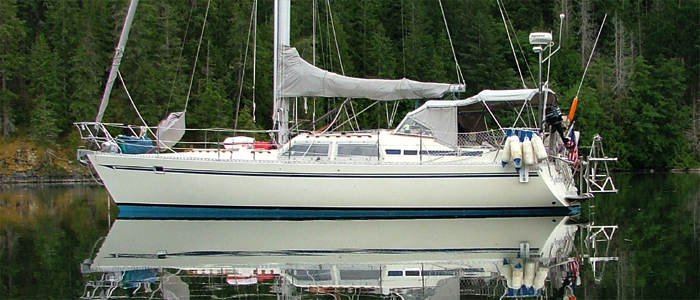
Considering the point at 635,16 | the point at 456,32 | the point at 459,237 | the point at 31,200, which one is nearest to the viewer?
the point at 459,237

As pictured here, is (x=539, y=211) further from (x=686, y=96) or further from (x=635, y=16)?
(x=635, y=16)

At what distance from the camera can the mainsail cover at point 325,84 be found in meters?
23.4

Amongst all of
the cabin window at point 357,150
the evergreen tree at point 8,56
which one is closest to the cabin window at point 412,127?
the cabin window at point 357,150

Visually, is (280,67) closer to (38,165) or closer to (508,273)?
(508,273)

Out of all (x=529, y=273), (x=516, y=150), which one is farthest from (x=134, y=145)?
(x=529, y=273)

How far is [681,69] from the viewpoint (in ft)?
188

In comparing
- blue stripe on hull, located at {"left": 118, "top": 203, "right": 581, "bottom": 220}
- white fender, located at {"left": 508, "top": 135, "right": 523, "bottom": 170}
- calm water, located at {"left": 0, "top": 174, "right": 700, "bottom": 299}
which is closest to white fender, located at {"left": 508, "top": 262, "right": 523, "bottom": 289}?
calm water, located at {"left": 0, "top": 174, "right": 700, "bottom": 299}

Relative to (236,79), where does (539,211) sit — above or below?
below

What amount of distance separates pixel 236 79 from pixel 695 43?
30.5 metres

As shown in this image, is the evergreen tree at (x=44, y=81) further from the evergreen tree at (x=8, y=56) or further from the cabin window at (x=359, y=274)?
the cabin window at (x=359, y=274)

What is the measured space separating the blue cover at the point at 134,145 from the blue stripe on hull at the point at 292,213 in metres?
1.37

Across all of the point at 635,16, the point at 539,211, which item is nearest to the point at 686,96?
the point at 635,16

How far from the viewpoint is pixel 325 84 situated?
23.5m

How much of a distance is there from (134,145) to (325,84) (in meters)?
5.11
